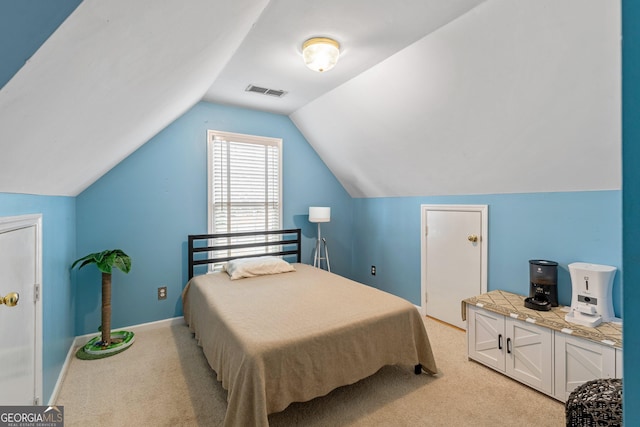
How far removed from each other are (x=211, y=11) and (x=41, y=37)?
0.85 m

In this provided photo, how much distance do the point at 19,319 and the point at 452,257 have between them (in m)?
3.53

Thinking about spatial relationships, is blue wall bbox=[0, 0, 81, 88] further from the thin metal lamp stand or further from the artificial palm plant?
the thin metal lamp stand

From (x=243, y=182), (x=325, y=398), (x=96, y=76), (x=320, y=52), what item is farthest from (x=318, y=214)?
(x=96, y=76)

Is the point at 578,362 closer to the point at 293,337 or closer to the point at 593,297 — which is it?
the point at 593,297

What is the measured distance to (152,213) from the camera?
3311 mm

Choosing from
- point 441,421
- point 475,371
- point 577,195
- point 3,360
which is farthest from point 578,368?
point 3,360

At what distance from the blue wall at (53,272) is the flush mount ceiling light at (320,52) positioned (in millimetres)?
1987

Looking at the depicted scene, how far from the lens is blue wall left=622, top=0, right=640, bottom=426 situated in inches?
16.8

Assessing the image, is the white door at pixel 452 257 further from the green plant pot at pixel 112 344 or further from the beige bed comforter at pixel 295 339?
the green plant pot at pixel 112 344

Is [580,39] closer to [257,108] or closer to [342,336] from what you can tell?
[342,336]

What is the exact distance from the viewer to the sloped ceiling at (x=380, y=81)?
0.93m

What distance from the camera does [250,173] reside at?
3891 millimetres

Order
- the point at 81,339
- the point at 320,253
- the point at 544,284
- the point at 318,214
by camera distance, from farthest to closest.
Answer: the point at 320,253 → the point at 318,214 → the point at 81,339 → the point at 544,284

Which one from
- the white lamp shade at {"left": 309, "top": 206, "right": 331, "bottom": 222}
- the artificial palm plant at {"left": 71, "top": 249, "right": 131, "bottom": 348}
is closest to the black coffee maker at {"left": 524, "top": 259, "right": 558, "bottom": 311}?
the white lamp shade at {"left": 309, "top": 206, "right": 331, "bottom": 222}
